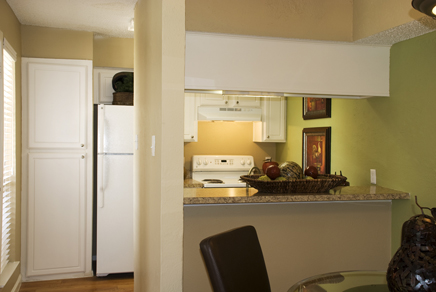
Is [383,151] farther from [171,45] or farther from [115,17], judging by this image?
[115,17]

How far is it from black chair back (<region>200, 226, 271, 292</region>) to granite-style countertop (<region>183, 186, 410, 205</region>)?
0.71 meters

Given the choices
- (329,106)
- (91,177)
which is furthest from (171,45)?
(91,177)

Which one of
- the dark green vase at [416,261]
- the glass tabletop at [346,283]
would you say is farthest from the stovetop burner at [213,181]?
the dark green vase at [416,261]

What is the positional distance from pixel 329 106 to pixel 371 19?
40.3 inches

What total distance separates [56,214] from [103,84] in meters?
1.45

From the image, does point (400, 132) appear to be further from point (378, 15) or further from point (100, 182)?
point (100, 182)

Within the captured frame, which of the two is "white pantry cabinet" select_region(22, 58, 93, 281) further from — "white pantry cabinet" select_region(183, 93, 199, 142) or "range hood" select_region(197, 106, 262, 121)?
"range hood" select_region(197, 106, 262, 121)

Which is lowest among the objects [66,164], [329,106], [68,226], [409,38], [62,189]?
[68,226]

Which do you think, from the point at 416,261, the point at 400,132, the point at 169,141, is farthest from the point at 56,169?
the point at 416,261

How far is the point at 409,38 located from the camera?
2551 mm

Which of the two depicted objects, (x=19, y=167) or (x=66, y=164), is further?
(x=66, y=164)

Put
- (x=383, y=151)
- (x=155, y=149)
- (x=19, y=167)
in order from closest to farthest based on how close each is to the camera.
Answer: (x=155, y=149), (x=383, y=151), (x=19, y=167)

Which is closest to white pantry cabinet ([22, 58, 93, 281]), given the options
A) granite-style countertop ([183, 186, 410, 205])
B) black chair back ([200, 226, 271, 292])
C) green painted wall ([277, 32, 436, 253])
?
granite-style countertop ([183, 186, 410, 205])

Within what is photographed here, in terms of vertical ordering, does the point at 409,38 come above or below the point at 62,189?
above
